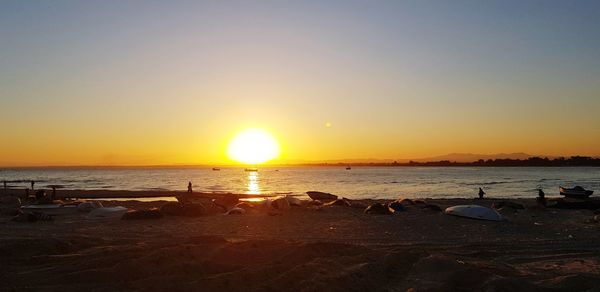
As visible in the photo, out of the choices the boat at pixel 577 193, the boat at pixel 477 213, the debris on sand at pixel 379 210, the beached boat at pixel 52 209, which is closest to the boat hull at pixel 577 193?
the boat at pixel 577 193

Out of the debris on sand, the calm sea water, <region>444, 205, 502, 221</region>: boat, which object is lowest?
the calm sea water

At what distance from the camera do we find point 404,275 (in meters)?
8.42

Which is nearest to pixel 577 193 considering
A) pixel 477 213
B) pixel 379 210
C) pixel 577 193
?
pixel 577 193

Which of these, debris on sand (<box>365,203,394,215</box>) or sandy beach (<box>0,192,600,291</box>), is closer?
sandy beach (<box>0,192,600,291</box>)

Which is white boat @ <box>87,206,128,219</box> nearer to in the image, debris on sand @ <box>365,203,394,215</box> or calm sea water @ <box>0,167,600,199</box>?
debris on sand @ <box>365,203,394,215</box>

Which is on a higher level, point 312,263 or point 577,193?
point 312,263

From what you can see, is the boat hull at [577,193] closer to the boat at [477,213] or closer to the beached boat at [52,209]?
the boat at [477,213]

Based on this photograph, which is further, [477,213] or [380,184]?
[380,184]

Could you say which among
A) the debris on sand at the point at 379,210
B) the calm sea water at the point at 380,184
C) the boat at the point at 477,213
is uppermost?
the boat at the point at 477,213

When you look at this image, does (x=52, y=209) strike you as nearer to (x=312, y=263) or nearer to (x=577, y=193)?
(x=312, y=263)

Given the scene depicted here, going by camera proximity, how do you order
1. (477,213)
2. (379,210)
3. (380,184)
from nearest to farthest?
1. (477,213)
2. (379,210)
3. (380,184)

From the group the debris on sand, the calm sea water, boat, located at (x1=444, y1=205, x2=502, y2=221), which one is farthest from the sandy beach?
the calm sea water

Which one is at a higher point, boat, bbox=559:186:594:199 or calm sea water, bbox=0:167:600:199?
boat, bbox=559:186:594:199

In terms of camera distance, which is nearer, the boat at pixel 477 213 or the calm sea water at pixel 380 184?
the boat at pixel 477 213
